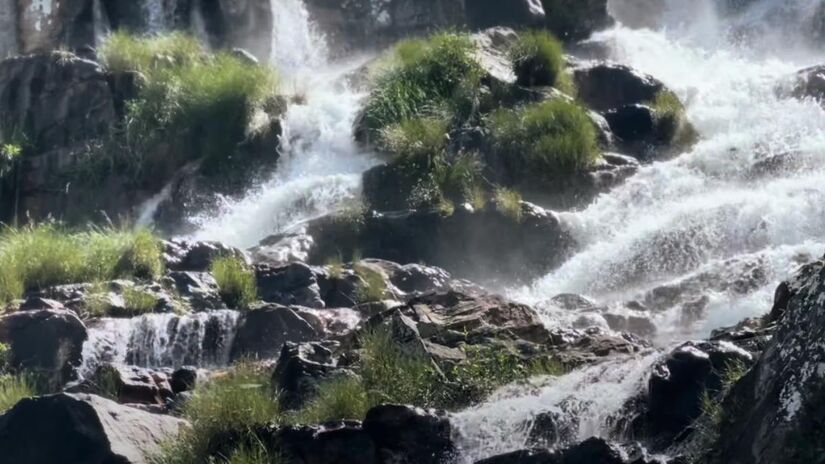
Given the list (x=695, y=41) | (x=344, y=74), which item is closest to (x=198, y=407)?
(x=344, y=74)

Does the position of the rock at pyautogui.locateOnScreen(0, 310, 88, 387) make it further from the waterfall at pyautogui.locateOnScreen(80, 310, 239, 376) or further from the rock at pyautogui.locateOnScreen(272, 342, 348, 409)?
the rock at pyautogui.locateOnScreen(272, 342, 348, 409)

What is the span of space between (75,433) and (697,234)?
33.7 feet

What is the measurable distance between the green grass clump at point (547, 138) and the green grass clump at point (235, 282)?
17.6ft

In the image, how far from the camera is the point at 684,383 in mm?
12727

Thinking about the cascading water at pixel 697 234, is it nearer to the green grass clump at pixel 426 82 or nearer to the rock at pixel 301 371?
the rock at pixel 301 371

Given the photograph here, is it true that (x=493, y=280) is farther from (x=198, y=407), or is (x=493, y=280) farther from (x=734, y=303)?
(x=198, y=407)

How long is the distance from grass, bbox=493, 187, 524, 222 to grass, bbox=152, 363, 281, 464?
8261mm

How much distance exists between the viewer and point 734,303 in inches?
717

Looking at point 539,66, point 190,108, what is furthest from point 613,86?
point 190,108

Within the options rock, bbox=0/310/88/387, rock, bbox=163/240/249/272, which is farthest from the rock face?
rock, bbox=163/240/249/272

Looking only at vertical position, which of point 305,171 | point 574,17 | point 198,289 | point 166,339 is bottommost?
point 166,339

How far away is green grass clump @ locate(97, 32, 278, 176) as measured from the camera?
2520 cm

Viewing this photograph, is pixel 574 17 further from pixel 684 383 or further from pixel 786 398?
pixel 786 398

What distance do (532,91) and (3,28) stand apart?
1076cm
